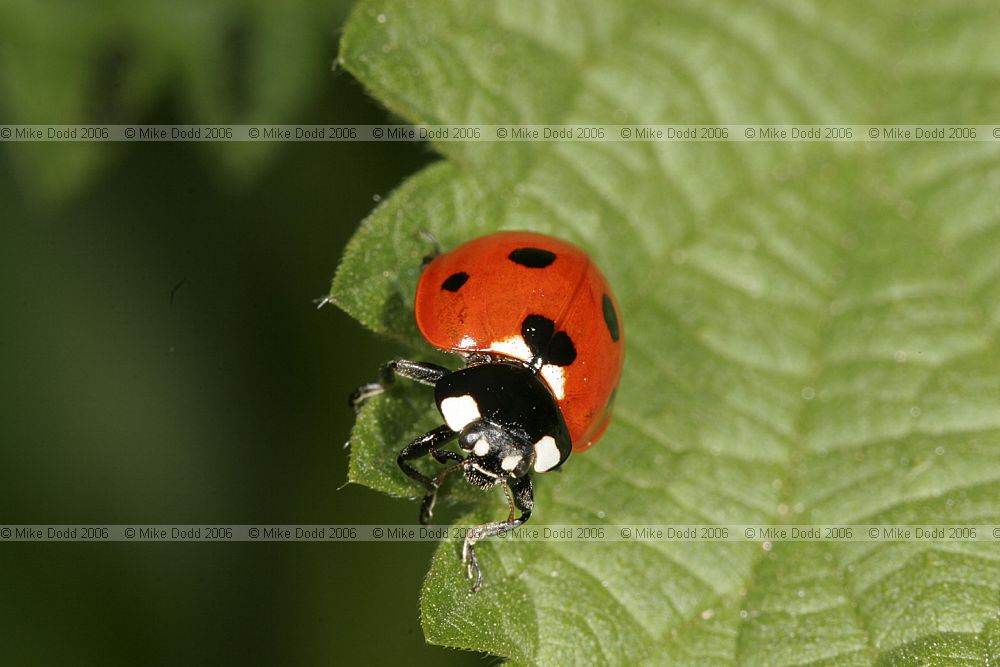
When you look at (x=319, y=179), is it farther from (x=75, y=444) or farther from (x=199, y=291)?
(x=75, y=444)

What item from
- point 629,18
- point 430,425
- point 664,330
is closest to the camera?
point 430,425

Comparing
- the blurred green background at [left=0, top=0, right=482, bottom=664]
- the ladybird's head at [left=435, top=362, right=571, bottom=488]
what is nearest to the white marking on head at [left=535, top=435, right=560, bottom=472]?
the ladybird's head at [left=435, top=362, right=571, bottom=488]

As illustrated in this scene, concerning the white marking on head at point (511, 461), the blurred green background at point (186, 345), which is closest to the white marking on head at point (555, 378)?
the white marking on head at point (511, 461)

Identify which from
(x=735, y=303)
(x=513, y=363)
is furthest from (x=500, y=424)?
(x=735, y=303)

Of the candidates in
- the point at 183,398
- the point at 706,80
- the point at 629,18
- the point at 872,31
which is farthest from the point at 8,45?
the point at 872,31

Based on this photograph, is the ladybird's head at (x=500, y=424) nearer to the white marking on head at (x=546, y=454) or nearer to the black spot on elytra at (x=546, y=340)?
the white marking on head at (x=546, y=454)
